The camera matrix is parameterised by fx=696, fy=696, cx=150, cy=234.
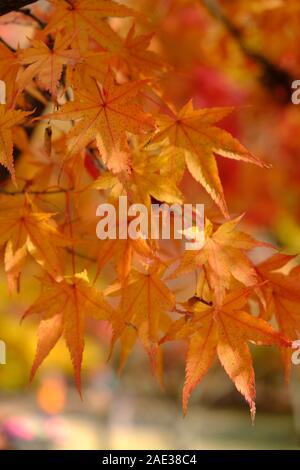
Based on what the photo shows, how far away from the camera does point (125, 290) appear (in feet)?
3.82

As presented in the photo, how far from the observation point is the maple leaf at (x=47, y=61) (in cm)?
106

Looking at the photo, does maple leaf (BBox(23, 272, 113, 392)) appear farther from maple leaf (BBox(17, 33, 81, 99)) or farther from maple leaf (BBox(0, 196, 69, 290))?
maple leaf (BBox(17, 33, 81, 99))

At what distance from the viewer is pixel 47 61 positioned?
108cm

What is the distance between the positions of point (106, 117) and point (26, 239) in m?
0.26

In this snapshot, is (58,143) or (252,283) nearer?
(252,283)

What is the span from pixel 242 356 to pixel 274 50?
92.3 inches

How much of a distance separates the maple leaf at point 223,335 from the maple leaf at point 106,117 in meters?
0.27

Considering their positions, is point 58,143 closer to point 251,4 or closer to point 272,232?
point 251,4

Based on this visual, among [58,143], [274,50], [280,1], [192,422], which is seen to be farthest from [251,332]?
[192,422]

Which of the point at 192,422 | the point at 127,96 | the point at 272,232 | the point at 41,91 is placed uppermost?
the point at 272,232

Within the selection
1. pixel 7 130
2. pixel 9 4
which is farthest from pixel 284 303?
pixel 9 4

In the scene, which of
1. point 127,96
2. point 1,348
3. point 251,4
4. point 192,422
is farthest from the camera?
point 192,422
